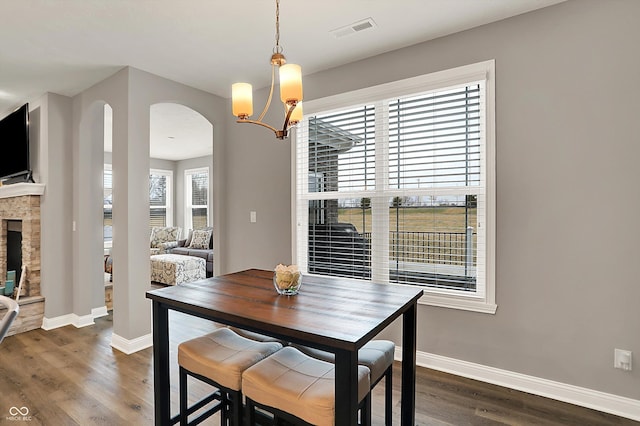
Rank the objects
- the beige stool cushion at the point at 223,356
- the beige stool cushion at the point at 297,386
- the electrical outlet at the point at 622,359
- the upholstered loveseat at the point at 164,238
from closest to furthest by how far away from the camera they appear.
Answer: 1. the beige stool cushion at the point at 297,386
2. the beige stool cushion at the point at 223,356
3. the electrical outlet at the point at 622,359
4. the upholstered loveseat at the point at 164,238

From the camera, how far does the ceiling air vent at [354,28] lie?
97.3 inches

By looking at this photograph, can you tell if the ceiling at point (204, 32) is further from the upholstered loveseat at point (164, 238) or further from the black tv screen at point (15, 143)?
the upholstered loveseat at point (164, 238)

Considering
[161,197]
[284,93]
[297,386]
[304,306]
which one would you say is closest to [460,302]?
[304,306]

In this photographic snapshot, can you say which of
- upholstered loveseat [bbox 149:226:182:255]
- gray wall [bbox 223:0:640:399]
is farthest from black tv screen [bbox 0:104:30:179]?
gray wall [bbox 223:0:640:399]

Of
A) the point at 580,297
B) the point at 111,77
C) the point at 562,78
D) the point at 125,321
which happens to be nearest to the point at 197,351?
the point at 125,321

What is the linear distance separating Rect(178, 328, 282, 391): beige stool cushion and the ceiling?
6.71 feet

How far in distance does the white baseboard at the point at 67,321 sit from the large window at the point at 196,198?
4421mm

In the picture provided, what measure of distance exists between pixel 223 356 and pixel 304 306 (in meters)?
0.47

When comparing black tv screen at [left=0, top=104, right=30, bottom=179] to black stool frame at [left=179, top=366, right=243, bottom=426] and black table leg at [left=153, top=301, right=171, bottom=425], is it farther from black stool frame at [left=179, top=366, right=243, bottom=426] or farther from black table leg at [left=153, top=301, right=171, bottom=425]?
black stool frame at [left=179, top=366, right=243, bottom=426]

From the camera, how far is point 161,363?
1818 millimetres

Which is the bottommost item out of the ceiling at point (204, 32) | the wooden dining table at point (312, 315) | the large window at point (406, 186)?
A: the wooden dining table at point (312, 315)

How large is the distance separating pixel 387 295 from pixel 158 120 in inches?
187

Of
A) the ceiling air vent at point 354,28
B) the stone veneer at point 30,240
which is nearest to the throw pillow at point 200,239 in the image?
the stone veneer at point 30,240

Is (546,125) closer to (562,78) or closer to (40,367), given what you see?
(562,78)
